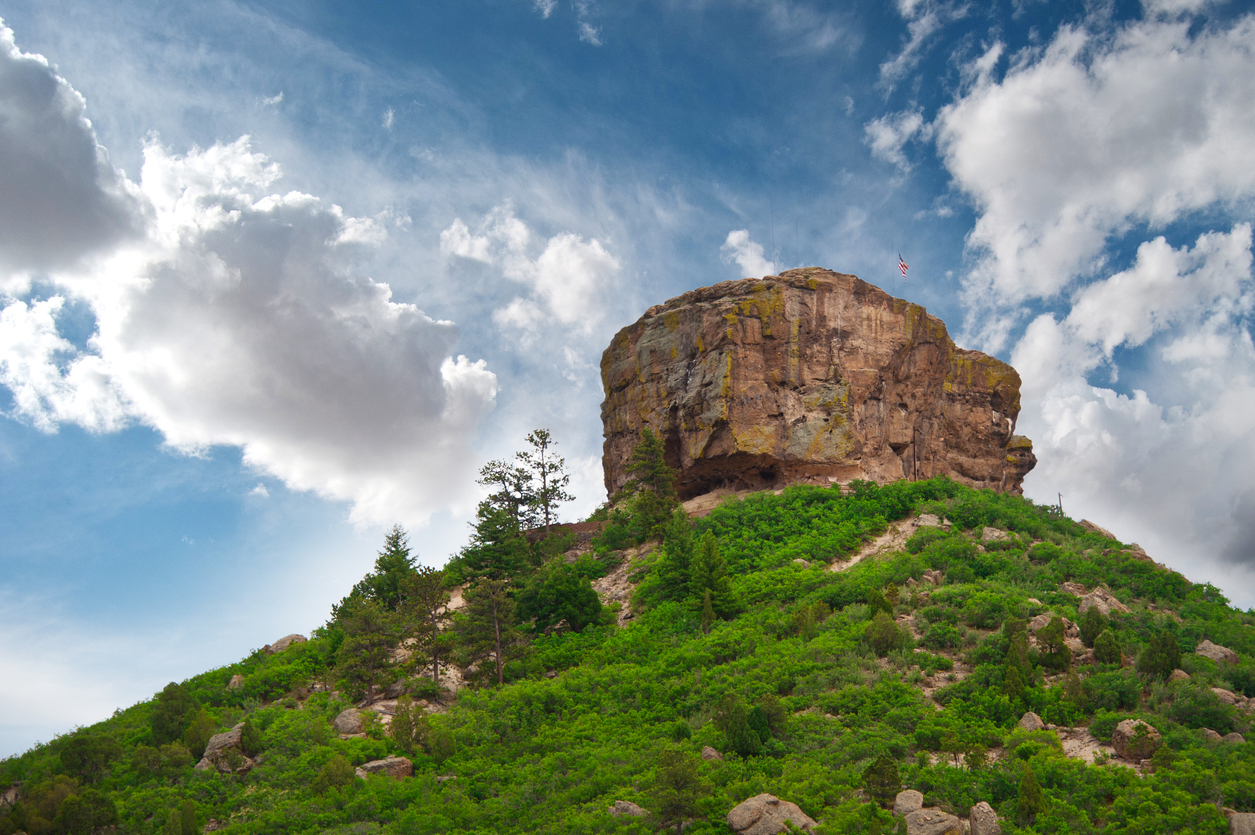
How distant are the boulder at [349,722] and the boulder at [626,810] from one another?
1093 cm

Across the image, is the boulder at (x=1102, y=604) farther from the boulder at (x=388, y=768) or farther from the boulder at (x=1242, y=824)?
the boulder at (x=388, y=768)

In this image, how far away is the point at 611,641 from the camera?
3181 cm

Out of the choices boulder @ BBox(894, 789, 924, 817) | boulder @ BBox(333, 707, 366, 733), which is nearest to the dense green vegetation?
boulder @ BBox(894, 789, 924, 817)

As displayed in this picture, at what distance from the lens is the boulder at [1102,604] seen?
2693 centimetres

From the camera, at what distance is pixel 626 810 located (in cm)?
1925

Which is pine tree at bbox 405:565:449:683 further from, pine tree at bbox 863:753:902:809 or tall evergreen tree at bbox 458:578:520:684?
pine tree at bbox 863:753:902:809

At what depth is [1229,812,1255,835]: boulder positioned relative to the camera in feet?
49.3

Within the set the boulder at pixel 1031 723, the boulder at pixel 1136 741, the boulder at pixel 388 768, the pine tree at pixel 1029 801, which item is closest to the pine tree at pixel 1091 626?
the boulder at pixel 1031 723

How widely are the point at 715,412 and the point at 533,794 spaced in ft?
100

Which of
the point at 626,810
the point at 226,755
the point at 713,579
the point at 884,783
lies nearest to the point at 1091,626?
the point at 884,783

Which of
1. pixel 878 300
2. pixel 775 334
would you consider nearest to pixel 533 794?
pixel 775 334

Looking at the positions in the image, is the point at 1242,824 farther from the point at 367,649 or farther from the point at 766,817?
the point at 367,649

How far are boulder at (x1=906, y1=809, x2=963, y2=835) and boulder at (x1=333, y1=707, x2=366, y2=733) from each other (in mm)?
17858

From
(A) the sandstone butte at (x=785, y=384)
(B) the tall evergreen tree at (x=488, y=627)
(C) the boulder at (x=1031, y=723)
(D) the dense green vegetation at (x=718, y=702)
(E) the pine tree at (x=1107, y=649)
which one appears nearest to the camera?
(D) the dense green vegetation at (x=718, y=702)
